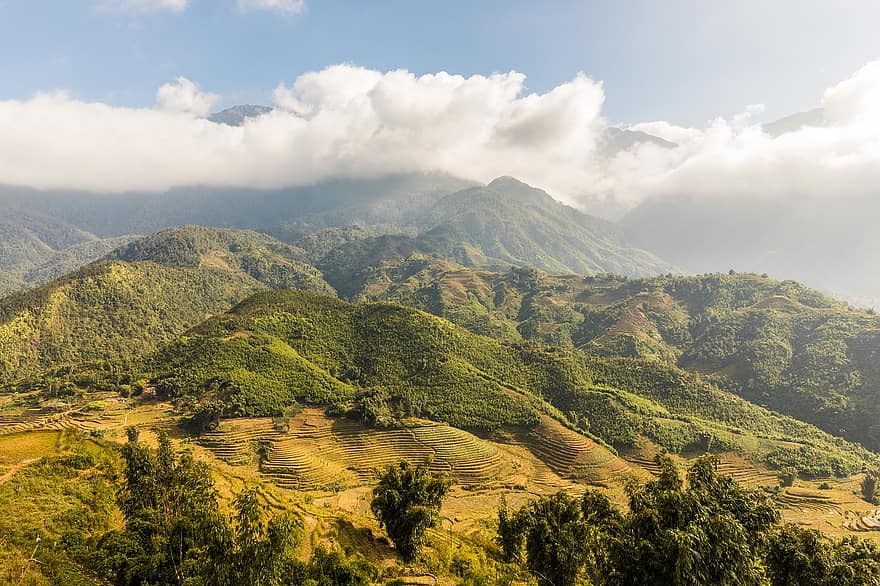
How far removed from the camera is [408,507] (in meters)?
44.0

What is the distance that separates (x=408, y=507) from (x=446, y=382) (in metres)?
76.1

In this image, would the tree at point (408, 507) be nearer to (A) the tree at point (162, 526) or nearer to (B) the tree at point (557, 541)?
(B) the tree at point (557, 541)

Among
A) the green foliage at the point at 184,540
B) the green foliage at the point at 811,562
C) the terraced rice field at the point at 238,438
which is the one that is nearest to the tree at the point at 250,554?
the green foliage at the point at 184,540

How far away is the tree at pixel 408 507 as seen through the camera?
42938 millimetres

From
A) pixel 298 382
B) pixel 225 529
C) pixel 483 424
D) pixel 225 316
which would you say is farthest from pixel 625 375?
pixel 225 316

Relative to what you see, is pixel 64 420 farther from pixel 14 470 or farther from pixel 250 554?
pixel 250 554

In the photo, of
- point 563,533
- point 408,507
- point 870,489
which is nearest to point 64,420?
point 408,507

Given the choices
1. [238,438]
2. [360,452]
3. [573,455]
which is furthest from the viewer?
[573,455]

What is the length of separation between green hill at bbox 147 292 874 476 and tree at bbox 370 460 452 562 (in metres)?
54.2

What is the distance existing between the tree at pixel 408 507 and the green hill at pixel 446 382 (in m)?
54.2

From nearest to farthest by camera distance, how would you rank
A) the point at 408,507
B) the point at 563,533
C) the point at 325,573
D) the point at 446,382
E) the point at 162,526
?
the point at 162,526, the point at 325,573, the point at 563,533, the point at 408,507, the point at 446,382

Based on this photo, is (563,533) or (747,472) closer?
(563,533)

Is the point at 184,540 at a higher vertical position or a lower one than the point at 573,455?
higher

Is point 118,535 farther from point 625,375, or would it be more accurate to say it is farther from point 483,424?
point 625,375
